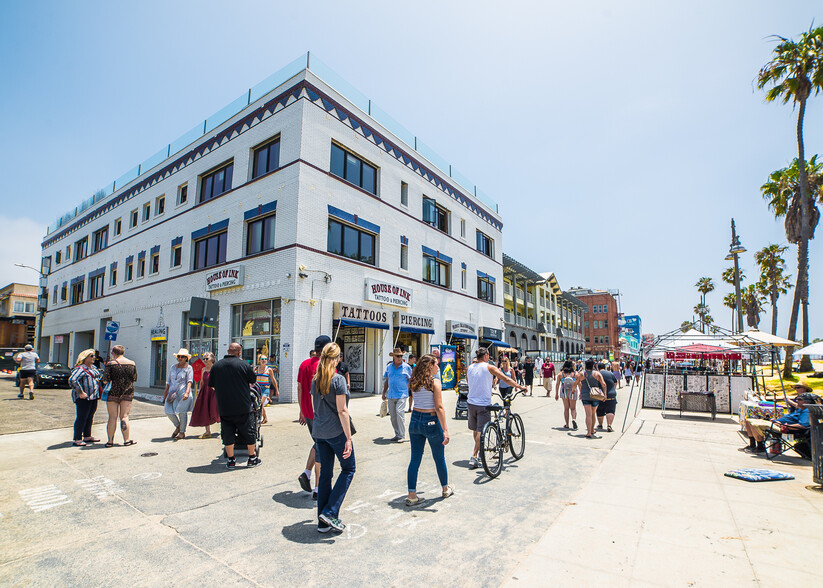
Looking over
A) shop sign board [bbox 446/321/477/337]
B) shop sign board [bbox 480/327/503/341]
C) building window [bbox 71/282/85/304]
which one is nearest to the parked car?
building window [bbox 71/282/85/304]

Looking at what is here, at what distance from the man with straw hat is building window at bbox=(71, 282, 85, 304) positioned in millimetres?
30955

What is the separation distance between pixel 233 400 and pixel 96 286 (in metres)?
28.6

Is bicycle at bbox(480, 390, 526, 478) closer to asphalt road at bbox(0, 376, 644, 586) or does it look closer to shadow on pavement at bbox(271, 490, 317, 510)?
asphalt road at bbox(0, 376, 644, 586)

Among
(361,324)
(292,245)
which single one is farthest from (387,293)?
(292,245)

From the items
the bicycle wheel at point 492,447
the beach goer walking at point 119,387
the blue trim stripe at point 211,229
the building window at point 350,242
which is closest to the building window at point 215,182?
the blue trim stripe at point 211,229

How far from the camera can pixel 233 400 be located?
6.46 m

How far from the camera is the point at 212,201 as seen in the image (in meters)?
19.2

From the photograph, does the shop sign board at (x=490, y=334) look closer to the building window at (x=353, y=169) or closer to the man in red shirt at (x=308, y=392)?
the building window at (x=353, y=169)

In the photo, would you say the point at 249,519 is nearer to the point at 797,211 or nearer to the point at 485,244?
the point at 485,244

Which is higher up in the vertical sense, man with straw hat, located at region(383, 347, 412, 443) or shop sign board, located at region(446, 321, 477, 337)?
shop sign board, located at region(446, 321, 477, 337)

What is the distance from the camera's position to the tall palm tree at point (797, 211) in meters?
22.2

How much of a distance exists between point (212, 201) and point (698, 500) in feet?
66.4

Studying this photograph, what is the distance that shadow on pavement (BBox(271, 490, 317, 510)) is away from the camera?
16.3ft

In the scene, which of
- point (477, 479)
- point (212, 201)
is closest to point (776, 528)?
point (477, 479)
